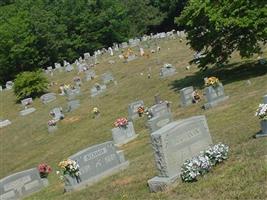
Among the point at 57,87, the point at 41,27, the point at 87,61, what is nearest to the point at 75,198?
the point at 57,87

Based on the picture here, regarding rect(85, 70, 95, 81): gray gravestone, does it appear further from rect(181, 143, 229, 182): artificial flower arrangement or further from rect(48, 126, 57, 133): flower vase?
rect(181, 143, 229, 182): artificial flower arrangement

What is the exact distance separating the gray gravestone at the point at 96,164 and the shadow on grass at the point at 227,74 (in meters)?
12.0

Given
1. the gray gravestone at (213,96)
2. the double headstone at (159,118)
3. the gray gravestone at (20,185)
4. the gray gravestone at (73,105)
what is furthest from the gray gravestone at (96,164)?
the gray gravestone at (73,105)

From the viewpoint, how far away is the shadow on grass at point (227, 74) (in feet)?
95.9

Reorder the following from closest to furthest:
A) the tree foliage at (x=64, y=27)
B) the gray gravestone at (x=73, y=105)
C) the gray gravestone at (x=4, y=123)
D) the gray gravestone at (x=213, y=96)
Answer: the gray gravestone at (x=213, y=96) < the gray gravestone at (x=73, y=105) < the gray gravestone at (x=4, y=123) < the tree foliage at (x=64, y=27)

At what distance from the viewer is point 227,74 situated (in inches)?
1254

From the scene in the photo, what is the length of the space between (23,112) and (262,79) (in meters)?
25.2

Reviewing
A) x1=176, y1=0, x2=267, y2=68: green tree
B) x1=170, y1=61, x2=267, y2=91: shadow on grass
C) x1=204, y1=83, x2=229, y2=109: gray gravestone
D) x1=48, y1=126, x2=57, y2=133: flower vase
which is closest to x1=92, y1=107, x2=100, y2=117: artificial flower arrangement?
x1=48, y1=126, x2=57, y2=133: flower vase

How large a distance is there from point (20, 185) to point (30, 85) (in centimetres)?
3075

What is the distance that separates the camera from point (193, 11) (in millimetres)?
30391

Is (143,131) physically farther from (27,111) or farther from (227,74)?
(27,111)

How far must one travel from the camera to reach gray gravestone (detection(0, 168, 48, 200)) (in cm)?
2044

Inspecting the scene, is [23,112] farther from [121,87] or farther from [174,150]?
[174,150]

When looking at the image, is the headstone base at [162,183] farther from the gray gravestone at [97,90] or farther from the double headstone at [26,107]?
the double headstone at [26,107]
